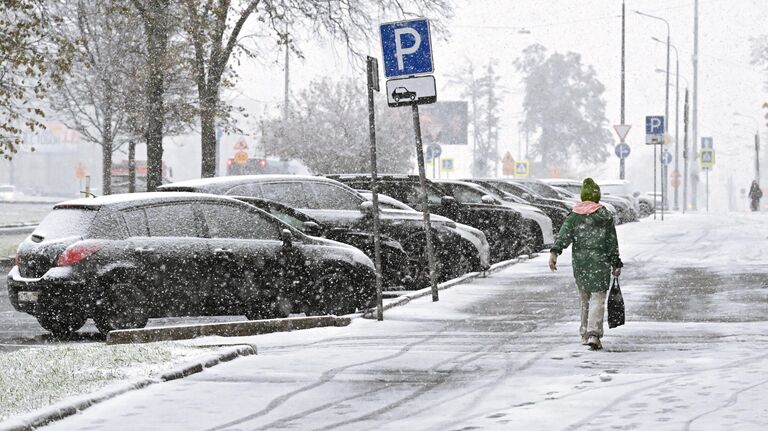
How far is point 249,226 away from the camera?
14.8 meters

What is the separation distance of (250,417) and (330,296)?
6.96 m

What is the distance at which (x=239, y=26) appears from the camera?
29.2 m

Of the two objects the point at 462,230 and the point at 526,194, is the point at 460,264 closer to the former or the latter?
the point at 462,230

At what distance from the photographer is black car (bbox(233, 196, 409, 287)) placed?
16.4 metres

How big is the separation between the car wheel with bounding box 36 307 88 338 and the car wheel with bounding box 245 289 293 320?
1.84m

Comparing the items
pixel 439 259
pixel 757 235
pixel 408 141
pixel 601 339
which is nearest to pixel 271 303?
pixel 601 339

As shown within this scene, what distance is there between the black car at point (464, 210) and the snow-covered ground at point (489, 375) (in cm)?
514

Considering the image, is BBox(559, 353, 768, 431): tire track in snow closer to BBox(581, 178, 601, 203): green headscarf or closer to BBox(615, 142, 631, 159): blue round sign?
BBox(581, 178, 601, 203): green headscarf

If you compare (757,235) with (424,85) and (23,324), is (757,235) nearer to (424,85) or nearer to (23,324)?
(424,85)

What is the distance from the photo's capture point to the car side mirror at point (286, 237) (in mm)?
14836

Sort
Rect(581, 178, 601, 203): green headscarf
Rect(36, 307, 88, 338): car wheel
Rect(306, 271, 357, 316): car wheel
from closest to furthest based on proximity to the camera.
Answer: Rect(581, 178, 601, 203): green headscarf → Rect(36, 307, 88, 338): car wheel → Rect(306, 271, 357, 316): car wheel

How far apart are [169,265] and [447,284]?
591 centimetres

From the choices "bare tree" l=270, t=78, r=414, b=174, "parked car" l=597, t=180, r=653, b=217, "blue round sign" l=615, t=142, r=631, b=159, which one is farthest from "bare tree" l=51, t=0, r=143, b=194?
"blue round sign" l=615, t=142, r=631, b=159

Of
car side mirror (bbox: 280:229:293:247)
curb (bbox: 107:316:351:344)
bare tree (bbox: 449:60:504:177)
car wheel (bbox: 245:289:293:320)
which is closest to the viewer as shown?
curb (bbox: 107:316:351:344)
